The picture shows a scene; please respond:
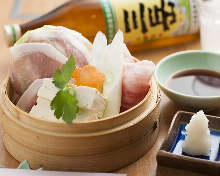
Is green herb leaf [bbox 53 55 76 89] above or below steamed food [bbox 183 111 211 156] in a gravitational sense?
above

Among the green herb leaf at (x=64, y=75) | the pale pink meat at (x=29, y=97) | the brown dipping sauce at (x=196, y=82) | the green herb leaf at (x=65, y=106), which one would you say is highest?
the green herb leaf at (x=64, y=75)

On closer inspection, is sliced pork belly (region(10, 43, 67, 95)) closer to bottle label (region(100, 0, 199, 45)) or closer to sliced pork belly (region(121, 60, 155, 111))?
sliced pork belly (region(121, 60, 155, 111))

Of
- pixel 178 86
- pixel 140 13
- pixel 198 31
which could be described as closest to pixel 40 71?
pixel 178 86

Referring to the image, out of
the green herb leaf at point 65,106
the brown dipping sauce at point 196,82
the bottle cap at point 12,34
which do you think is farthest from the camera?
the bottle cap at point 12,34

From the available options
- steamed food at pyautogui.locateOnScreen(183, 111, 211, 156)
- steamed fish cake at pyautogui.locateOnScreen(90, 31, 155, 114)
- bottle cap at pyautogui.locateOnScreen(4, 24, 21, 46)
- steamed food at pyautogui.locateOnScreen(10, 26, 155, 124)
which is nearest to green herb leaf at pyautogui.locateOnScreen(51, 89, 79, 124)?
steamed food at pyautogui.locateOnScreen(10, 26, 155, 124)

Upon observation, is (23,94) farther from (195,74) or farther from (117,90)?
(195,74)

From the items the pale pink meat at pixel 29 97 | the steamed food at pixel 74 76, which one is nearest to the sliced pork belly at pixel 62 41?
→ the steamed food at pixel 74 76

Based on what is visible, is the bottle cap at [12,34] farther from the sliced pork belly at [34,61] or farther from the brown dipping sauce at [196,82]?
the brown dipping sauce at [196,82]
